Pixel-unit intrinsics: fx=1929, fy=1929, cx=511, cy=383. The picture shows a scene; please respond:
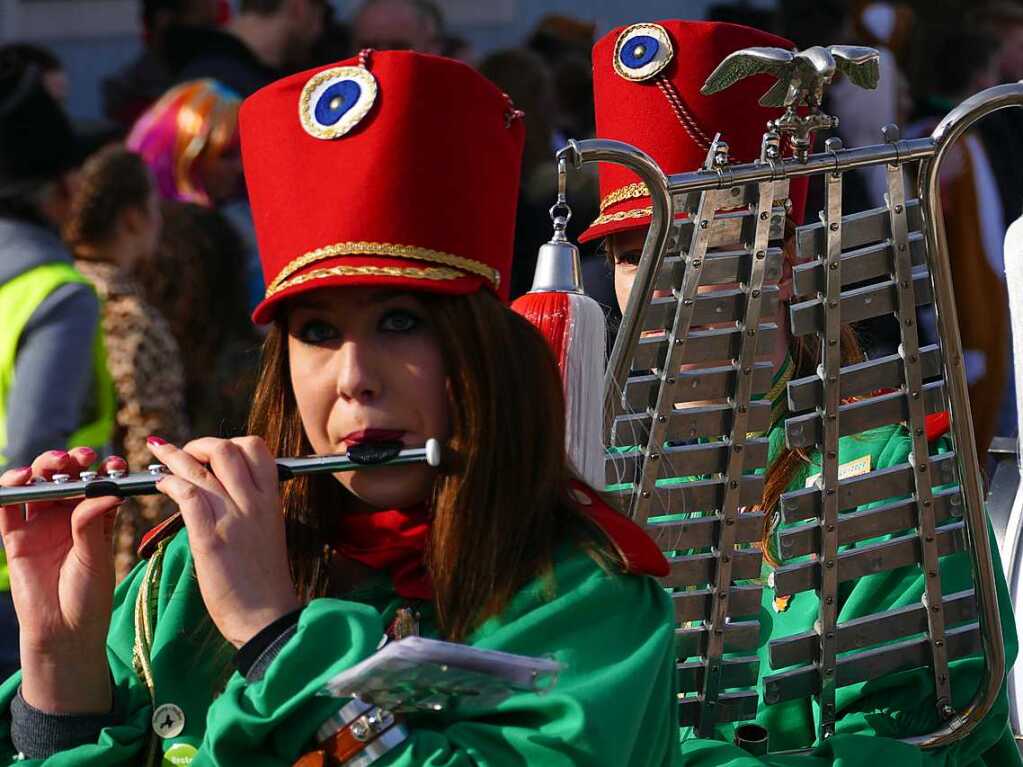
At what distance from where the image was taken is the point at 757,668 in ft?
9.49

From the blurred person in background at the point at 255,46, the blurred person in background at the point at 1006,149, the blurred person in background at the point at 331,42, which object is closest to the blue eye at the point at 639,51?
the blurred person in background at the point at 255,46

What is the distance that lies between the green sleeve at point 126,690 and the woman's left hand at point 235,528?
266mm

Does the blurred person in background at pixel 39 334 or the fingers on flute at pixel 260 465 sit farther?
the blurred person in background at pixel 39 334

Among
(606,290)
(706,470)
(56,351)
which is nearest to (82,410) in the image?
(56,351)

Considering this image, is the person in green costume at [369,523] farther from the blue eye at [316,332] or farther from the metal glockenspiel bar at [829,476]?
the metal glockenspiel bar at [829,476]

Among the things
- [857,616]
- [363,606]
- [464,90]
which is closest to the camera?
[363,606]

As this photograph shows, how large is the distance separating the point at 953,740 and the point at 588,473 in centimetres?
70

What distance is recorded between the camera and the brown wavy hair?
2383 mm

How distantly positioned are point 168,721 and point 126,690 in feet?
0.38

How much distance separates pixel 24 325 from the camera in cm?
455

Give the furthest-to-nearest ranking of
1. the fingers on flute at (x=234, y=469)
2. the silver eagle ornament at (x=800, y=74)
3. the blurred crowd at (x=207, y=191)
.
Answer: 1. the blurred crowd at (x=207, y=191)
2. the silver eagle ornament at (x=800, y=74)
3. the fingers on flute at (x=234, y=469)

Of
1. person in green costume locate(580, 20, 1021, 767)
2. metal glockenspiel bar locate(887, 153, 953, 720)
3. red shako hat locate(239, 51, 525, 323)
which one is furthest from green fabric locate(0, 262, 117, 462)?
metal glockenspiel bar locate(887, 153, 953, 720)

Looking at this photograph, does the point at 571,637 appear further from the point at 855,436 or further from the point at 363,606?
the point at 855,436

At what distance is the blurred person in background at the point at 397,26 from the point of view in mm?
7379
